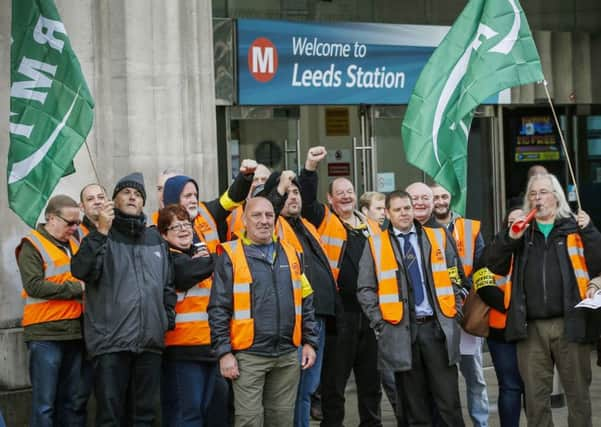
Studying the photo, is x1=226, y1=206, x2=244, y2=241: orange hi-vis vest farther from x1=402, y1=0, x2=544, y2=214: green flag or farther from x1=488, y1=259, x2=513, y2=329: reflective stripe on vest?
x1=488, y1=259, x2=513, y2=329: reflective stripe on vest

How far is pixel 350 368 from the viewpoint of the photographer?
1023 cm

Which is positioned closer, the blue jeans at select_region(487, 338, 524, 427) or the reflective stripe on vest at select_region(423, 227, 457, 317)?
the reflective stripe on vest at select_region(423, 227, 457, 317)

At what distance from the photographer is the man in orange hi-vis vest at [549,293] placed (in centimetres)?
916

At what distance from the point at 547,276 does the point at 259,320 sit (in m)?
1.96

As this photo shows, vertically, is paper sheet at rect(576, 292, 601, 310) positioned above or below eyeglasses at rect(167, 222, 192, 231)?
below

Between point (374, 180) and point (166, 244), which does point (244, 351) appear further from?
point (374, 180)

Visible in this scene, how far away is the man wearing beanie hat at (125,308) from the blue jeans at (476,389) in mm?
2467

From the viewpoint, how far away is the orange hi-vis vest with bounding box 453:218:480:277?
10281mm

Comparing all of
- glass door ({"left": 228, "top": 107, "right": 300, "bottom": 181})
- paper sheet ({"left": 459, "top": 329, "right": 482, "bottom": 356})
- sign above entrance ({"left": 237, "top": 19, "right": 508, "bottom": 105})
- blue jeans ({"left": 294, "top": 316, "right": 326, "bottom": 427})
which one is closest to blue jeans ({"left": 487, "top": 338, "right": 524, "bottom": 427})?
paper sheet ({"left": 459, "top": 329, "right": 482, "bottom": 356})

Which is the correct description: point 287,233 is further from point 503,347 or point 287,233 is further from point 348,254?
point 503,347

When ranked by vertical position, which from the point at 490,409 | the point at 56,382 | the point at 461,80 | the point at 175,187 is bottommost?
the point at 490,409

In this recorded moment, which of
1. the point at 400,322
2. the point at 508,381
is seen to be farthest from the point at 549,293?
the point at 400,322

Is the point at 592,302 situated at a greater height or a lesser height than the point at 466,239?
lesser

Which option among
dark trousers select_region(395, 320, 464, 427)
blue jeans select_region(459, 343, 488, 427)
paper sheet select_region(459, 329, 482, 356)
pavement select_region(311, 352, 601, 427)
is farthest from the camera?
pavement select_region(311, 352, 601, 427)
